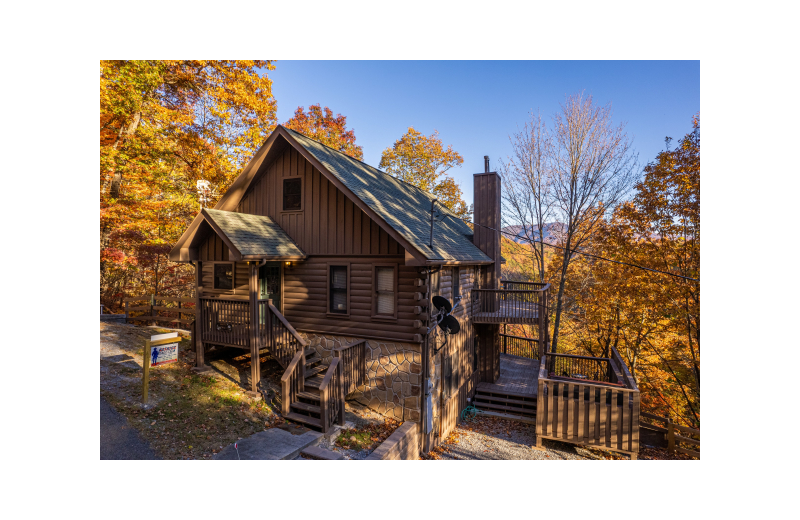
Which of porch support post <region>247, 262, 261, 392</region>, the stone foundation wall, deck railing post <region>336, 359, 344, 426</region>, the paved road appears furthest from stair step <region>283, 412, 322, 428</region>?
the paved road

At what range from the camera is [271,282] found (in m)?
8.92

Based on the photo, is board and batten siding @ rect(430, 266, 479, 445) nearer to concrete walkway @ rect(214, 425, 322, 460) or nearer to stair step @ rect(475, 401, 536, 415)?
stair step @ rect(475, 401, 536, 415)

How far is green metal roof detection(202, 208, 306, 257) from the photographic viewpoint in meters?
7.37

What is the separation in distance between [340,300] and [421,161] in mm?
15132

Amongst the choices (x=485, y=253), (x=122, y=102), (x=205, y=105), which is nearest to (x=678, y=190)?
(x=485, y=253)

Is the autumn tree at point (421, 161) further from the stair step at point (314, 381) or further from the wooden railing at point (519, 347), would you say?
the stair step at point (314, 381)

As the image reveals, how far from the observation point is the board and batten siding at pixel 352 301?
24.6 feet

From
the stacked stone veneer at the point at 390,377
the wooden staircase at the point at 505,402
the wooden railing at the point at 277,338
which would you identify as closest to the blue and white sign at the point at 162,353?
the wooden railing at the point at 277,338

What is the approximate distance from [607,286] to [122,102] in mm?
16520

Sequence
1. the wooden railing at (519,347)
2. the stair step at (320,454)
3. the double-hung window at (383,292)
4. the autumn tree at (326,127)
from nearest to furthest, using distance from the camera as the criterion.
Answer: the stair step at (320,454)
the double-hung window at (383,292)
the wooden railing at (519,347)
the autumn tree at (326,127)

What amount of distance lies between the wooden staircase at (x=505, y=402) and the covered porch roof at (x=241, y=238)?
7.24 meters

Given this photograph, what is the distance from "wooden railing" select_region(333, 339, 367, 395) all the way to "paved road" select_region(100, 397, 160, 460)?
3285mm

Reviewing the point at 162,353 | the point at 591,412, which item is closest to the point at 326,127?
the point at 162,353

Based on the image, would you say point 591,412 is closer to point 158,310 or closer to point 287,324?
point 287,324
